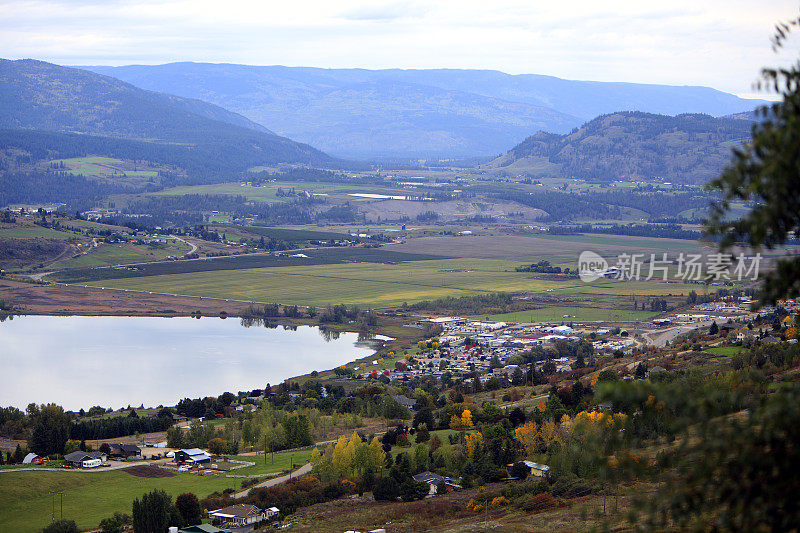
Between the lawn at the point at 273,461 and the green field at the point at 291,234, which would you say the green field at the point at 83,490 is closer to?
the lawn at the point at 273,461

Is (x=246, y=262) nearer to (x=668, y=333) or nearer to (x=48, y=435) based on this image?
(x=668, y=333)

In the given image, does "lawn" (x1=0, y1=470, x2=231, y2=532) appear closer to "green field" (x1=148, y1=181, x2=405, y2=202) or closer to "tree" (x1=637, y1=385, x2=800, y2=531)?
"tree" (x1=637, y1=385, x2=800, y2=531)

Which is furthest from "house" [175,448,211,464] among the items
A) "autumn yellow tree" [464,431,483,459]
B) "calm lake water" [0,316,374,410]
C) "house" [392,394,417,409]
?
"calm lake water" [0,316,374,410]

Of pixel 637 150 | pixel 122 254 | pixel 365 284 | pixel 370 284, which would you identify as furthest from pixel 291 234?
pixel 637 150

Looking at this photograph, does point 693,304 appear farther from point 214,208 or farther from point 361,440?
point 214,208

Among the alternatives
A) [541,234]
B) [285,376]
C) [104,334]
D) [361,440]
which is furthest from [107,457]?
[541,234]
